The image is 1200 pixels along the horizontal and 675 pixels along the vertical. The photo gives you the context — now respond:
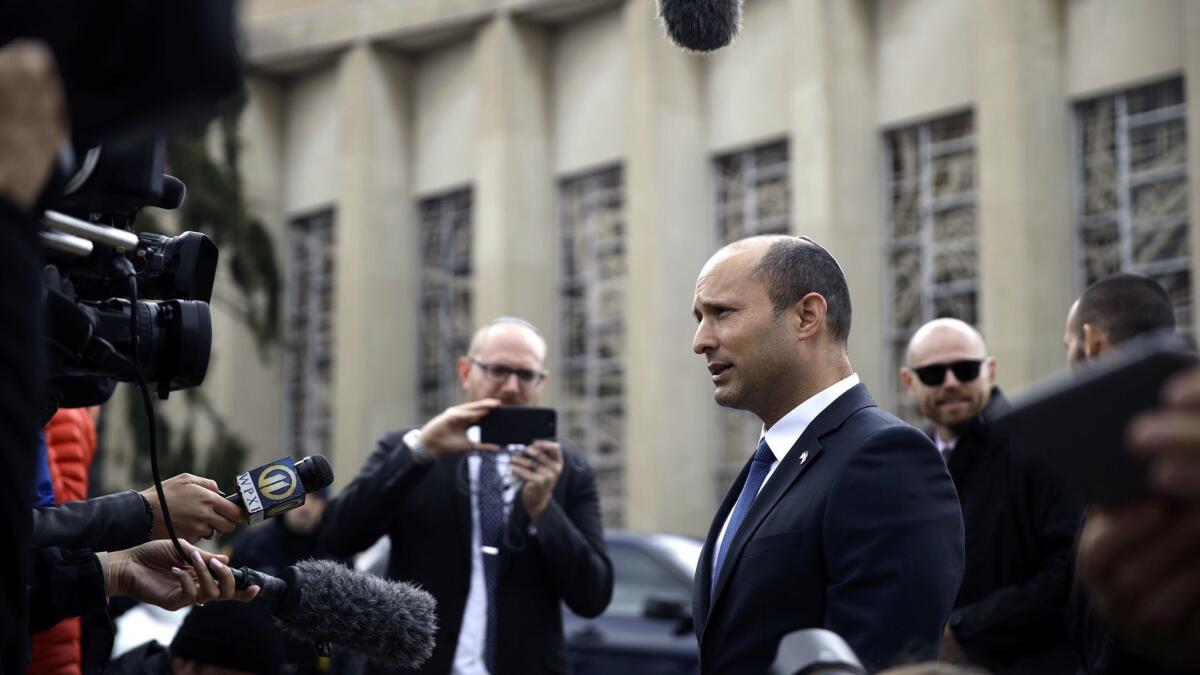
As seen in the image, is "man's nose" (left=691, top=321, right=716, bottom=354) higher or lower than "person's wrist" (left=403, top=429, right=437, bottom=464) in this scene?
higher

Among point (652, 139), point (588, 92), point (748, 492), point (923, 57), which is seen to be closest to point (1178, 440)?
point (748, 492)

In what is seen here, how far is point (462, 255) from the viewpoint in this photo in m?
27.9

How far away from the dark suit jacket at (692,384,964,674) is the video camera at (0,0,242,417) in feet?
4.63

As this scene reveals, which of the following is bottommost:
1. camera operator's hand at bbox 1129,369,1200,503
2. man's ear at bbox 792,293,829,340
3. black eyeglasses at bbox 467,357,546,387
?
black eyeglasses at bbox 467,357,546,387

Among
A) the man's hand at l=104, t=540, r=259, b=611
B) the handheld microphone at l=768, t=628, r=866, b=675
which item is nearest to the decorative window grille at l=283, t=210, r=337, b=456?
the man's hand at l=104, t=540, r=259, b=611

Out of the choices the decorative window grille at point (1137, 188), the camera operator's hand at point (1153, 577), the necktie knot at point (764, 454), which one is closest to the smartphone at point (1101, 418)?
the camera operator's hand at point (1153, 577)

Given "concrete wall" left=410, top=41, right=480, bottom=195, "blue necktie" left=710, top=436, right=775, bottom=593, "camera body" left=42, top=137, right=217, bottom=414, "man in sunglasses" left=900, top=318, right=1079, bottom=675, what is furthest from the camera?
"concrete wall" left=410, top=41, right=480, bottom=195

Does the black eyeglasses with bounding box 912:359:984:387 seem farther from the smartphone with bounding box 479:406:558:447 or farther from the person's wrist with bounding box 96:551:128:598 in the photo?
the person's wrist with bounding box 96:551:128:598

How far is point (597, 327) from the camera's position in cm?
2552

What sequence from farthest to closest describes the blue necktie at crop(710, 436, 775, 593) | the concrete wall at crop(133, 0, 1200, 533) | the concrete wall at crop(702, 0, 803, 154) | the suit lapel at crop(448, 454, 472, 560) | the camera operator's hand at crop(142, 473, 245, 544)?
the concrete wall at crop(702, 0, 803, 154), the concrete wall at crop(133, 0, 1200, 533), the suit lapel at crop(448, 454, 472, 560), the blue necktie at crop(710, 436, 775, 593), the camera operator's hand at crop(142, 473, 245, 544)

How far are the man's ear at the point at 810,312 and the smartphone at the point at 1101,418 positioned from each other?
2291mm

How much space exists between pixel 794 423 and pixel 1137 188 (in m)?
16.5

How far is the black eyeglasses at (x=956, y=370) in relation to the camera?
649cm

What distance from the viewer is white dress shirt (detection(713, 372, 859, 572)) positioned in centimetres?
432
